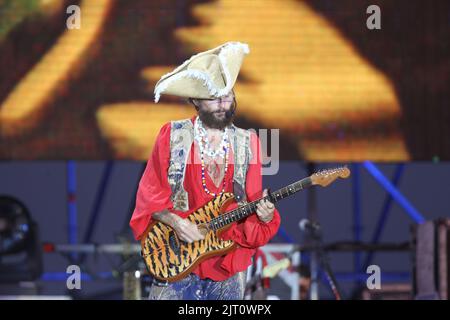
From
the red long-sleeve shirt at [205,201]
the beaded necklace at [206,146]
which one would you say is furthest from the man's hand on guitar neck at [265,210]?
the beaded necklace at [206,146]

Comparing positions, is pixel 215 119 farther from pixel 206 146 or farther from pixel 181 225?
pixel 181 225

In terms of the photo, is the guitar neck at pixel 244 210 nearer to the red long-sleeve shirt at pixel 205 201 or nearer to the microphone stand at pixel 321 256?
the red long-sleeve shirt at pixel 205 201

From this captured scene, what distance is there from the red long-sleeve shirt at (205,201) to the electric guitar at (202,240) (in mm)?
36

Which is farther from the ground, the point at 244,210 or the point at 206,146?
the point at 206,146

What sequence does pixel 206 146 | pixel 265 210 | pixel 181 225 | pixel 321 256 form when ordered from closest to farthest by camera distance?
pixel 265 210
pixel 181 225
pixel 206 146
pixel 321 256

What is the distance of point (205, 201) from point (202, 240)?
0.68 feet

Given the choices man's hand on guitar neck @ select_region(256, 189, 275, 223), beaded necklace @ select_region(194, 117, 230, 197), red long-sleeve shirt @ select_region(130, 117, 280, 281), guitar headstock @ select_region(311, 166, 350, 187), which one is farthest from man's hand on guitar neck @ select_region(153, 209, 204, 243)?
guitar headstock @ select_region(311, 166, 350, 187)

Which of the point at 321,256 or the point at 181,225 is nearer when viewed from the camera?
the point at 181,225

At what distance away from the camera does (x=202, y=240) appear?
495 centimetres

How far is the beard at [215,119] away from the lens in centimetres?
493

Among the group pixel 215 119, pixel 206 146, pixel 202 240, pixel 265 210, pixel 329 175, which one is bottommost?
pixel 202 240

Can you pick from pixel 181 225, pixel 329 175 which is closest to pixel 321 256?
pixel 329 175

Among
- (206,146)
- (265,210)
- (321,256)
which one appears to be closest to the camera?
(265,210)
